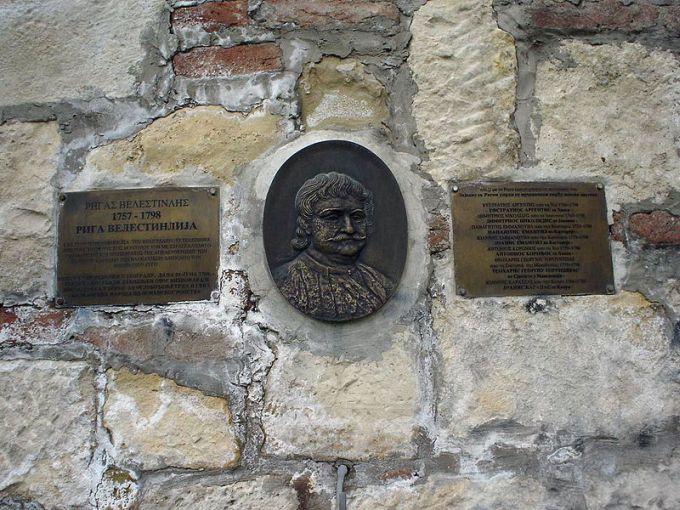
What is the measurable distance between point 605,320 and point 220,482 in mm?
1480

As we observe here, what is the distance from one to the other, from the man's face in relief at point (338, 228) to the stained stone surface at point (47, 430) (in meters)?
0.94

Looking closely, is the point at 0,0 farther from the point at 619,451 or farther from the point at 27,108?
the point at 619,451

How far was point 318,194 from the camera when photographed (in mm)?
1956

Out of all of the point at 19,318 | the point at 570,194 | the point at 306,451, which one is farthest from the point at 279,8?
the point at 306,451

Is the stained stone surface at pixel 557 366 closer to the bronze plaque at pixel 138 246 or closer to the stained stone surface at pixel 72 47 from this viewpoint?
the bronze plaque at pixel 138 246

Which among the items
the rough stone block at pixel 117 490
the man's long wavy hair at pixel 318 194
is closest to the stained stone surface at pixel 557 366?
the man's long wavy hair at pixel 318 194

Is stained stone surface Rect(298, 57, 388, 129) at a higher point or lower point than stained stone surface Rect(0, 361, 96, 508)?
higher

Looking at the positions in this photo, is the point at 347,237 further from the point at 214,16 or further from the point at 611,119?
the point at 611,119

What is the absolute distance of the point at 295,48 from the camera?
209 centimetres

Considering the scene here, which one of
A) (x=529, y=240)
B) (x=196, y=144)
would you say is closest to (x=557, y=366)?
(x=529, y=240)

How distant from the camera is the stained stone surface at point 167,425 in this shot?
74.0 inches

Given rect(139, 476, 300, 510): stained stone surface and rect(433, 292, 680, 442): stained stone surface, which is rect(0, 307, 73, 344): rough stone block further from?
rect(433, 292, 680, 442): stained stone surface

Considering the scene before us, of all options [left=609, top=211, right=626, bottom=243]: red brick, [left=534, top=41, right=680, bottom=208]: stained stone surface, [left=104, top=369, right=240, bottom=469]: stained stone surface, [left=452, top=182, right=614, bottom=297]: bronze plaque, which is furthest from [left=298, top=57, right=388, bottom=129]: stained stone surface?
[left=104, top=369, right=240, bottom=469]: stained stone surface

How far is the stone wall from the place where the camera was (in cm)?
189
